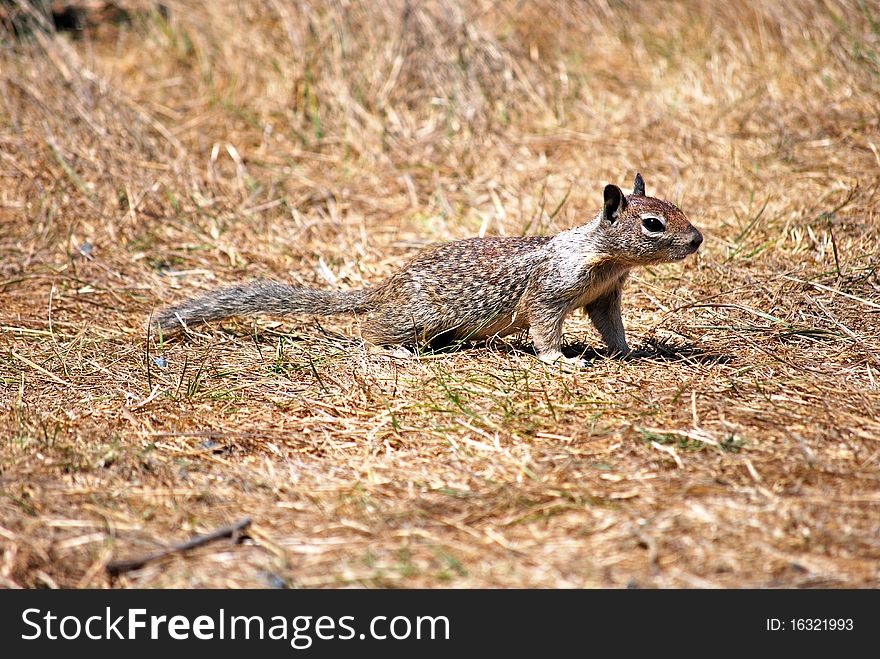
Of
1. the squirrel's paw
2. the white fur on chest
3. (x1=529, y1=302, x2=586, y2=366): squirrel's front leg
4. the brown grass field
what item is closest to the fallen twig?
the brown grass field

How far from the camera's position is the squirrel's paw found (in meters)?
4.91

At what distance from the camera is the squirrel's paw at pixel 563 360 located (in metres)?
4.91

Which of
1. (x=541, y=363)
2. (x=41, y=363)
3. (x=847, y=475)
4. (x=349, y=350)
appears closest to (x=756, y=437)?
(x=847, y=475)

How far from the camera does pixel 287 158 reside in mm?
8047

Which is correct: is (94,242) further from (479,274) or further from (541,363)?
(541,363)

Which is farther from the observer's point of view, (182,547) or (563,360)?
(563,360)

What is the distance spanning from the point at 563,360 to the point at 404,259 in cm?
207

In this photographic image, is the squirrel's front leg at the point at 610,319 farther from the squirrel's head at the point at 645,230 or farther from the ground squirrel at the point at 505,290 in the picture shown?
the squirrel's head at the point at 645,230

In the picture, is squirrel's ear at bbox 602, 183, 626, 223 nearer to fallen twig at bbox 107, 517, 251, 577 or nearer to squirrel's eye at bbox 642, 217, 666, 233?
squirrel's eye at bbox 642, 217, 666, 233

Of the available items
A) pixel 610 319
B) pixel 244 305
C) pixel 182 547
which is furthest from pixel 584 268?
pixel 182 547

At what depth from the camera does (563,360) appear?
5.06m

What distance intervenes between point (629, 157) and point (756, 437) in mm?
4297

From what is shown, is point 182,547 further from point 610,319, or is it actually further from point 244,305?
point 610,319

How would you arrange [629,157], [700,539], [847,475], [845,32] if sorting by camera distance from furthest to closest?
1. [845,32]
2. [629,157]
3. [847,475]
4. [700,539]
